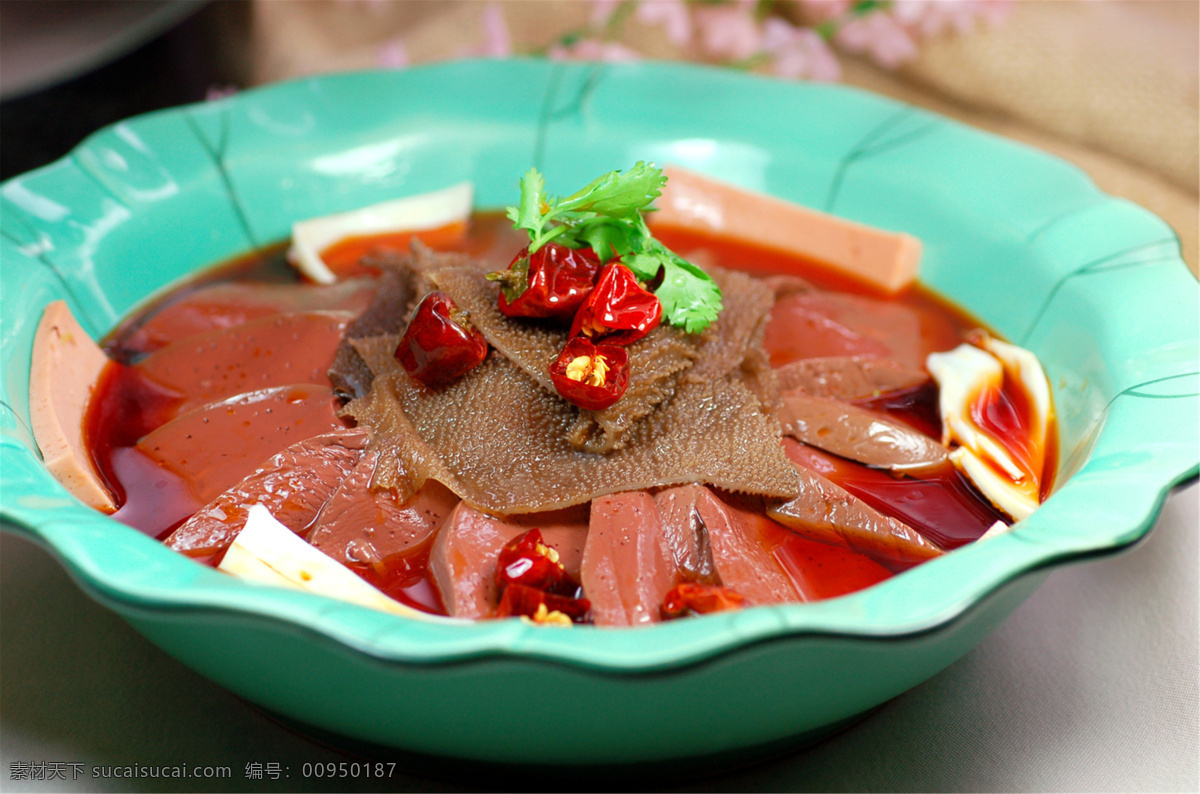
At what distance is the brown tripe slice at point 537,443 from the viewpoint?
195cm

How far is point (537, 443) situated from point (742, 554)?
484 millimetres

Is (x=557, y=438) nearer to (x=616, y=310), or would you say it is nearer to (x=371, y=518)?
(x=616, y=310)

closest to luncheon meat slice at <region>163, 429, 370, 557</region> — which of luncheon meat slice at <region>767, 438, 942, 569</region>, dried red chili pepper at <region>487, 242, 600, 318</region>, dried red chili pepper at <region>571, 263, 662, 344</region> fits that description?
dried red chili pepper at <region>487, 242, 600, 318</region>

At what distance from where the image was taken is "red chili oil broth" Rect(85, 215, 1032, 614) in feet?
6.29

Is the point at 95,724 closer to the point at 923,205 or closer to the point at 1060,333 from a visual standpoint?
the point at 1060,333

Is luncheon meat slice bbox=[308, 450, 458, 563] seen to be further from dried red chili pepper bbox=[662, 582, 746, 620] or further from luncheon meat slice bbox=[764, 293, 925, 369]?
luncheon meat slice bbox=[764, 293, 925, 369]

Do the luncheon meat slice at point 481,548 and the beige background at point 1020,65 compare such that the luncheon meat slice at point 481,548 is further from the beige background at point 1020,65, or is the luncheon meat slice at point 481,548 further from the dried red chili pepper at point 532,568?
the beige background at point 1020,65

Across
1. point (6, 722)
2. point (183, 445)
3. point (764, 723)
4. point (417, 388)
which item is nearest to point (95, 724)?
point (6, 722)

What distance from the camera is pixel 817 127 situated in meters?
3.32

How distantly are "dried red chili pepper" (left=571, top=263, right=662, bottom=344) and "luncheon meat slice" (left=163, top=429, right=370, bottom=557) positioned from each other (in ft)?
1.81

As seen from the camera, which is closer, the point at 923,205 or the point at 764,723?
the point at 764,723

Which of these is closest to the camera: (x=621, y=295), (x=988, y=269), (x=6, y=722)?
(x=6, y=722)

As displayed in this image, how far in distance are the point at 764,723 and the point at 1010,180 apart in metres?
2.07

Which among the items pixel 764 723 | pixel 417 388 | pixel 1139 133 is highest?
pixel 417 388
